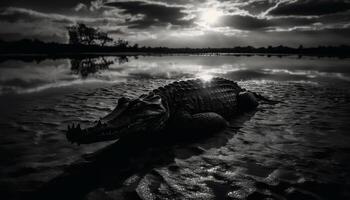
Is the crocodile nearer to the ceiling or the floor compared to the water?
nearer to the ceiling

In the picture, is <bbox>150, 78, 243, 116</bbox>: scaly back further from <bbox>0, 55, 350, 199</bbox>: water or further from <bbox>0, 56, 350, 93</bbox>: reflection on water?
<bbox>0, 56, 350, 93</bbox>: reflection on water

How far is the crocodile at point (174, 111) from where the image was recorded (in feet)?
10.3

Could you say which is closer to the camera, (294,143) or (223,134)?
(294,143)

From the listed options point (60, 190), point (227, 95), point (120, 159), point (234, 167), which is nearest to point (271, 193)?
point (234, 167)

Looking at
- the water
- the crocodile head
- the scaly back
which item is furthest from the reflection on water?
the crocodile head

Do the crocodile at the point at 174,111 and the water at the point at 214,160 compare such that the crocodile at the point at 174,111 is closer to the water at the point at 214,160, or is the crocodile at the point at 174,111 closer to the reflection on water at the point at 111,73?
the water at the point at 214,160

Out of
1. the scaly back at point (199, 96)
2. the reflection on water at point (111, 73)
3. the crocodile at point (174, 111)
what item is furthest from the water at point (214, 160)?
the reflection on water at point (111, 73)

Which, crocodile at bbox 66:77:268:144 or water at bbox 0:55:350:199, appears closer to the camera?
water at bbox 0:55:350:199

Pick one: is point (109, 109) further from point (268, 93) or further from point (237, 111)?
point (268, 93)

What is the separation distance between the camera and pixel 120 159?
3537 millimetres

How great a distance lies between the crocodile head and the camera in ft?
9.37

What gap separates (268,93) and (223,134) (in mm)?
5508

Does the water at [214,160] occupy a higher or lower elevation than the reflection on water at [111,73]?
lower

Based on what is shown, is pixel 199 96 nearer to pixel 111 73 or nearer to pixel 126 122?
pixel 126 122
